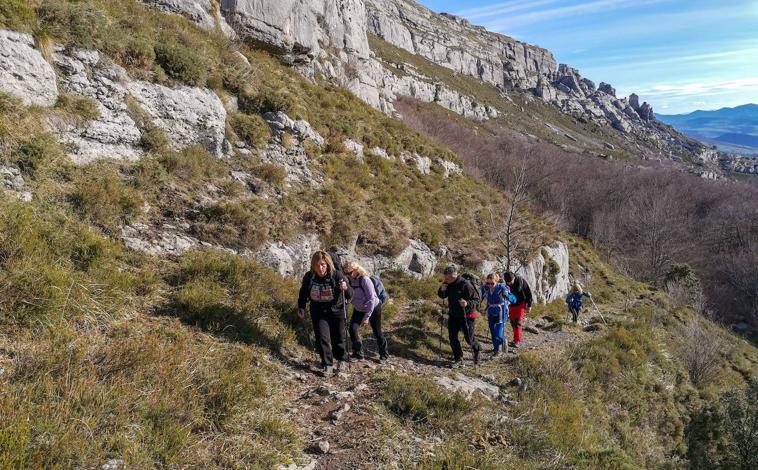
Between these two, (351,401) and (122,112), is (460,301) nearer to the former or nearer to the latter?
(351,401)

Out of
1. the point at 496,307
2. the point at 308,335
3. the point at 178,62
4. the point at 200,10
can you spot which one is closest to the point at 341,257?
the point at 308,335

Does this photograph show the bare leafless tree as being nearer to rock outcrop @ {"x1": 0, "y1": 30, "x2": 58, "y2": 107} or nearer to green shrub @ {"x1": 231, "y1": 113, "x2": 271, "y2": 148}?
green shrub @ {"x1": 231, "y1": 113, "x2": 271, "y2": 148}

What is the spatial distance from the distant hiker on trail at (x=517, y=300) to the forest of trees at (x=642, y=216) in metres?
28.1

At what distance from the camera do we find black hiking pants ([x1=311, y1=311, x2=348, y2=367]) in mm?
6121

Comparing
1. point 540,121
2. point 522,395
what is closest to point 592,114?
point 540,121

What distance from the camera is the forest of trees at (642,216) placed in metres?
43.2

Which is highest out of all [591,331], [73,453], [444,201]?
[444,201]

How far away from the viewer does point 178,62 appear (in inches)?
414

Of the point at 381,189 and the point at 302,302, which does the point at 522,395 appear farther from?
the point at 381,189

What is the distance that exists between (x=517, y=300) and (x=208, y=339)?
25.4 ft

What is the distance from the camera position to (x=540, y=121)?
406 ft

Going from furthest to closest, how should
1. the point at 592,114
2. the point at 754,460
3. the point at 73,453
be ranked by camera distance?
the point at 592,114, the point at 754,460, the point at 73,453

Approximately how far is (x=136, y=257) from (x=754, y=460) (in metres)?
15.4

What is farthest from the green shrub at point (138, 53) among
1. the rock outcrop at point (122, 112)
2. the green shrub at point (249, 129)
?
the green shrub at point (249, 129)
